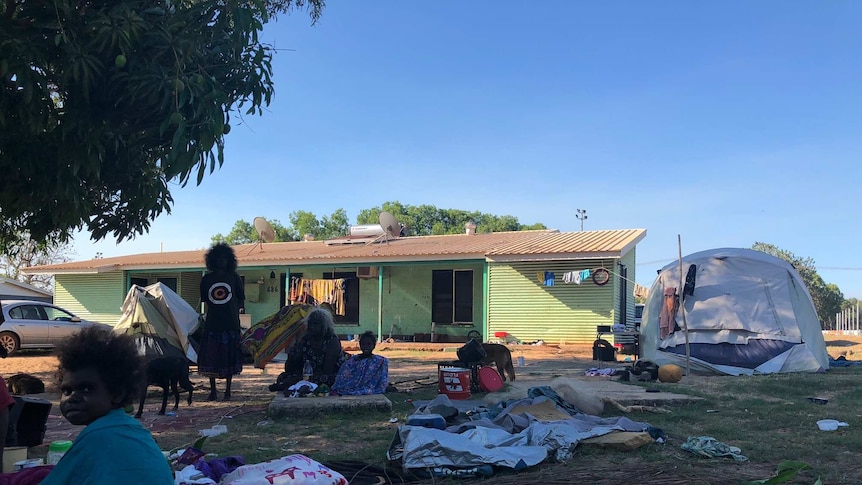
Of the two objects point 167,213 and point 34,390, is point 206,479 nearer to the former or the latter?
point 167,213

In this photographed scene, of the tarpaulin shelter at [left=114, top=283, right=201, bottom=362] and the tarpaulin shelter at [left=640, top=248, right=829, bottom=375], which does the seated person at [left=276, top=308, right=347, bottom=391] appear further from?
the tarpaulin shelter at [left=640, top=248, right=829, bottom=375]

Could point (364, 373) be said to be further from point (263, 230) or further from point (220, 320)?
point (263, 230)

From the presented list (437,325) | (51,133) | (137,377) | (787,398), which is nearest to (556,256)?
(437,325)

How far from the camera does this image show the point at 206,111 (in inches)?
199

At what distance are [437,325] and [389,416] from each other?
517 inches

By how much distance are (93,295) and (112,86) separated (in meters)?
22.7

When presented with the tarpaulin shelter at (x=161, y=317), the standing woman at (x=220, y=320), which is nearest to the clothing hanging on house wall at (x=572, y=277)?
the tarpaulin shelter at (x=161, y=317)

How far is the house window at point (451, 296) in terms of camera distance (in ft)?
65.8

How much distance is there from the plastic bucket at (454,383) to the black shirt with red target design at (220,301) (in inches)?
107

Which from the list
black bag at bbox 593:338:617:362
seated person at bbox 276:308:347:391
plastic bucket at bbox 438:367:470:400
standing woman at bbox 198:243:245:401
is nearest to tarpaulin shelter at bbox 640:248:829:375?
black bag at bbox 593:338:617:362

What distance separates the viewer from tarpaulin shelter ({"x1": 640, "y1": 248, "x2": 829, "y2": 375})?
12.0 metres

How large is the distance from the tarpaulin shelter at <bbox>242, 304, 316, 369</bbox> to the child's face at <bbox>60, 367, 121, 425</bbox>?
852 cm

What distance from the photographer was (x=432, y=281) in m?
20.4

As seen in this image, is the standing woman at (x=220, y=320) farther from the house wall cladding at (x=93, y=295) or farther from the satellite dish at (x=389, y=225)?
the house wall cladding at (x=93, y=295)
